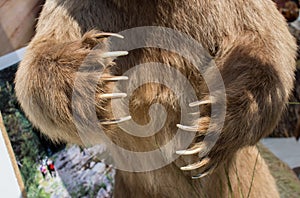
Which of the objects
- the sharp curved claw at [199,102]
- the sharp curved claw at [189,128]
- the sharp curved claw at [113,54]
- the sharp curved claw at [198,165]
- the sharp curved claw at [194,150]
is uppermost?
the sharp curved claw at [113,54]

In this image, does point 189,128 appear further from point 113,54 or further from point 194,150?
point 113,54

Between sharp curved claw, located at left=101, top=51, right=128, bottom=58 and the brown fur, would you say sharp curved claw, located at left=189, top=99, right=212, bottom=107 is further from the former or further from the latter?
sharp curved claw, located at left=101, top=51, right=128, bottom=58

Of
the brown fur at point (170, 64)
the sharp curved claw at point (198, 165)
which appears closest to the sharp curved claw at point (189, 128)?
the brown fur at point (170, 64)

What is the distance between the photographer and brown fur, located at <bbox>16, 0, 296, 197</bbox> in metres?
2.52

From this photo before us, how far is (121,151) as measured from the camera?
2883 mm

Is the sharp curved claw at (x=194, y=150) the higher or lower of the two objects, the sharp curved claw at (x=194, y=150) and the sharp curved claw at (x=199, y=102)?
the lower

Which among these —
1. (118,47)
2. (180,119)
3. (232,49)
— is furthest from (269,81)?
(118,47)

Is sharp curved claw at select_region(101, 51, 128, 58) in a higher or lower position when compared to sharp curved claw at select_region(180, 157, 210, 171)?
higher

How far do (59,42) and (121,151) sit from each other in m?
0.61

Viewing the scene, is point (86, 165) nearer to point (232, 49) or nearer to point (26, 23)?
point (26, 23)

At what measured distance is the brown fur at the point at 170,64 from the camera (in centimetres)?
252

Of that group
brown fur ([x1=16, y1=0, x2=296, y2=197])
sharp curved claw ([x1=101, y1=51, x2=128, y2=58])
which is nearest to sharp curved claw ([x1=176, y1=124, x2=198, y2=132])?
brown fur ([x1=16, y1=0, x2=296, y2=197])

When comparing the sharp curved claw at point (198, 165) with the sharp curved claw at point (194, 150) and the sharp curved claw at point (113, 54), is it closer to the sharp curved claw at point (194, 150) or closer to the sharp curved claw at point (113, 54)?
the sharp curved claw at point (194, 150)

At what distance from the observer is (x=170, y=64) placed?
2668 millimetres
